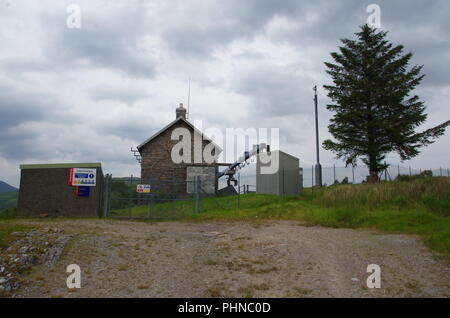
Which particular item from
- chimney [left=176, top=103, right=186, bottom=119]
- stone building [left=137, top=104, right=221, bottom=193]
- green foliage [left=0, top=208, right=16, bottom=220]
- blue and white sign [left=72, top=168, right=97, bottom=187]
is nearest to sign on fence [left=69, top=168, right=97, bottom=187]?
blue and white sign [left=72, top=168, right=97, bottom=187]

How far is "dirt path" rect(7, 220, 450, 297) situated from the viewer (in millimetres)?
6344

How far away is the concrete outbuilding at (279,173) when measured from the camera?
24984 millimetres

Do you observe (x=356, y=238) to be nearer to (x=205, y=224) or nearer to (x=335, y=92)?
(x=205, y=224)

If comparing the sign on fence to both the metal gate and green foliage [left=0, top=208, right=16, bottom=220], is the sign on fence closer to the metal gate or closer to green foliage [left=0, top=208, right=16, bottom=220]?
the metal gate

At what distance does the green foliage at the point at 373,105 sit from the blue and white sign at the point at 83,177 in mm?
15172

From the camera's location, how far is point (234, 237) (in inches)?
452

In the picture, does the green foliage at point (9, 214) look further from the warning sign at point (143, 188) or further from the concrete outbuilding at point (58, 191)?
the warning sign at point (143, 188)

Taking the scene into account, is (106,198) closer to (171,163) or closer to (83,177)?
(83,177)

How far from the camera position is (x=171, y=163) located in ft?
101

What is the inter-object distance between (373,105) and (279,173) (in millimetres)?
7653

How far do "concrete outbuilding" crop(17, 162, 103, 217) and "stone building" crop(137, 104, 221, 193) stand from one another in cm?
1345

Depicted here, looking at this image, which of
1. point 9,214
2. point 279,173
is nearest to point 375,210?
point 279,173

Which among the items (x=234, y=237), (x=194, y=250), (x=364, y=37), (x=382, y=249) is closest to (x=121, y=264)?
(x=194, y=250)

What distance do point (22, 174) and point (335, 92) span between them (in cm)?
1932
